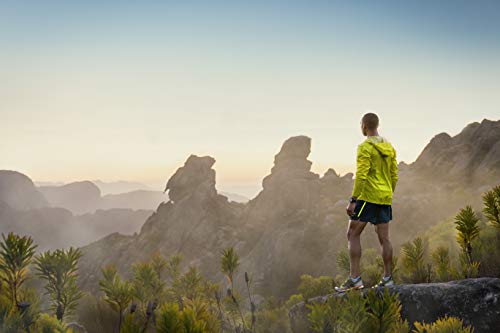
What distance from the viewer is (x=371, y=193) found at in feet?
17.5

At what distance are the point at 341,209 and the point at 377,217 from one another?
39.7 meters

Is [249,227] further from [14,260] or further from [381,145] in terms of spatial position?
[14,260]

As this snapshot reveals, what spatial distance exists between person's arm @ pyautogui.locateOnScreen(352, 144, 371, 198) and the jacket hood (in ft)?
0.64

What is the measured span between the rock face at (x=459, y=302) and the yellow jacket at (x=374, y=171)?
56.0 inches

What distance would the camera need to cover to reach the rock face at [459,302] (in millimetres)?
4559

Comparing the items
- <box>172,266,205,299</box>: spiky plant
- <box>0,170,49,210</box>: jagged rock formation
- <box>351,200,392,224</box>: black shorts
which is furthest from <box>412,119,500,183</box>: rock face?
<box>0,170,49,210</box>: jagged rock formation

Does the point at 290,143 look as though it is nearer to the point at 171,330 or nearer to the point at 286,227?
the point at 286,227

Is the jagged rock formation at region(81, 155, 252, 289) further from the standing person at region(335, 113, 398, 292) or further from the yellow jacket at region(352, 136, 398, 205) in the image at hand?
the yellow jacket at region(352, 136, 398, 205)

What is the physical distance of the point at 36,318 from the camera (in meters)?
3.88

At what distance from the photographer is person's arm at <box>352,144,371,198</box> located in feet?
17.3

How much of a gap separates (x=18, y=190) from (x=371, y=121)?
229 m

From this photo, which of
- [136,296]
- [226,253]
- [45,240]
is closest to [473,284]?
[226,253]

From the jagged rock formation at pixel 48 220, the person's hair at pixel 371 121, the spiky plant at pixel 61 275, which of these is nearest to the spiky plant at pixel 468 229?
the person's hair at pixel 371 121

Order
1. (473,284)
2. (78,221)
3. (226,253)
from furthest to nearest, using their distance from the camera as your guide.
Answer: (78,221)
(226,253)
(473,284)
